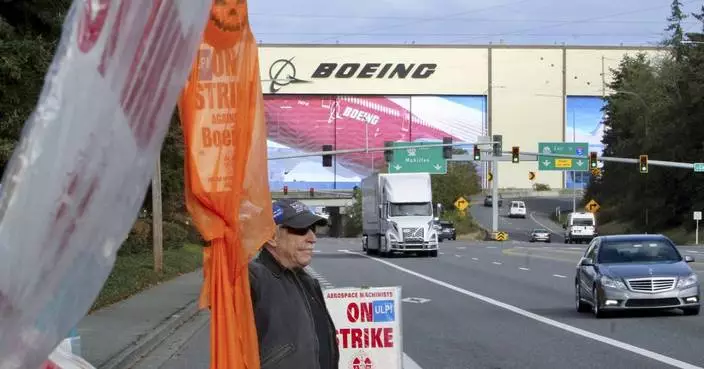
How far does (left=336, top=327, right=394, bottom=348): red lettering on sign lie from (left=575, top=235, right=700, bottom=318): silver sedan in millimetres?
10870

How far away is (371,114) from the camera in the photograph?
12100cm

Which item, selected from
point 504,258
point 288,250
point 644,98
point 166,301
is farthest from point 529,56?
point 288,250

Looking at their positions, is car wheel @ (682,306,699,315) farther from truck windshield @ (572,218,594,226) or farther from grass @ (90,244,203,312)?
truck windshield @ (572,218,594,226)

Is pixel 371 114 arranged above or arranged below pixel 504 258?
above

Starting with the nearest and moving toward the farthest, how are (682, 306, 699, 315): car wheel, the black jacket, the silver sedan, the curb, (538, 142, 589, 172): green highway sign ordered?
1. the black jacket
2. the curb
3. the silver sedan
4. (682, 306, 699, 315): car wheel
5. (538, 142, 589, 172): green highway sign

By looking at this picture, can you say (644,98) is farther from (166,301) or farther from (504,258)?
(166,301)

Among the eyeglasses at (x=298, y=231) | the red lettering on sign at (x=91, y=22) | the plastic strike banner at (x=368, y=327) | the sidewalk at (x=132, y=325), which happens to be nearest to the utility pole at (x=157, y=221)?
the sidewalk at (x=132, y=325)

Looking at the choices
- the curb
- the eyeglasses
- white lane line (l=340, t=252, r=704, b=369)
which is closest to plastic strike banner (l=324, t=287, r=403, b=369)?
the eyeglasses

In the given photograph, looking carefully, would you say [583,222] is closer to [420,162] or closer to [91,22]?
[420,162]

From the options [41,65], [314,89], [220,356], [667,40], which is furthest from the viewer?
[314,89]

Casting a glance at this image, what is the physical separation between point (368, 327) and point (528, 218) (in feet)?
357

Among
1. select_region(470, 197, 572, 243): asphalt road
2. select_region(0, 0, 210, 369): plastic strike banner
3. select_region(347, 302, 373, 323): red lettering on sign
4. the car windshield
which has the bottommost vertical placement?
select_region(470, 197, 572, 243): asphalt road

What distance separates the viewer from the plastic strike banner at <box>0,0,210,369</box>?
166cm

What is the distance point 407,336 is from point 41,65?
6866mm
